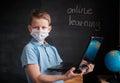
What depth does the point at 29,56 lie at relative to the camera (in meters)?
2.12

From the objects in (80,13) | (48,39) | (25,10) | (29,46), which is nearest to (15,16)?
(25,10)

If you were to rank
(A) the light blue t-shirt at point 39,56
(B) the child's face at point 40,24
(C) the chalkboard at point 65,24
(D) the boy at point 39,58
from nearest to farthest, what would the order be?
1. (D) the boy at point 39,58
2. (A) the light blue t-shirt at point 39,56
3. (B) the child's face at point 40,24
4. (C) the chalkboard at point 65,24

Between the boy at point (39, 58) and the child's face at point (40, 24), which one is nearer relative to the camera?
the boy at point (39, 58)

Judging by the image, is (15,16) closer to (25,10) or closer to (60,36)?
(25,10)

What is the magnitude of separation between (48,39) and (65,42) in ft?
0.71

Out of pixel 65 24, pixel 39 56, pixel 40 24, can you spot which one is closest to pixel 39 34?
pixel 40 24

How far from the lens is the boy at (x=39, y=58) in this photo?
6.57ft

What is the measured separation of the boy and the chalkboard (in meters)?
0.63

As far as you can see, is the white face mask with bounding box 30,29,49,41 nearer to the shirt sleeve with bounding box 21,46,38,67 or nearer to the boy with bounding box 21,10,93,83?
the boy with bounding box 21,10,93,83

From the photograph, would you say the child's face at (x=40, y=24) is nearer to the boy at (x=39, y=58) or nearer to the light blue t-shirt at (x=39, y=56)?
the boy at (x=39, y=58)

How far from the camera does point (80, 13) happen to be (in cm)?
302

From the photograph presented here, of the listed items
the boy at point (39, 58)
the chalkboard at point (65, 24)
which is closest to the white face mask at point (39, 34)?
the boy at point (39, 58)

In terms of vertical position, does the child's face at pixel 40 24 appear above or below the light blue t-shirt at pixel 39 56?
above

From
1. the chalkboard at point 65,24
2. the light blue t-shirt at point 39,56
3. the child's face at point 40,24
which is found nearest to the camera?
the light blue t-shirt at point 39,56
